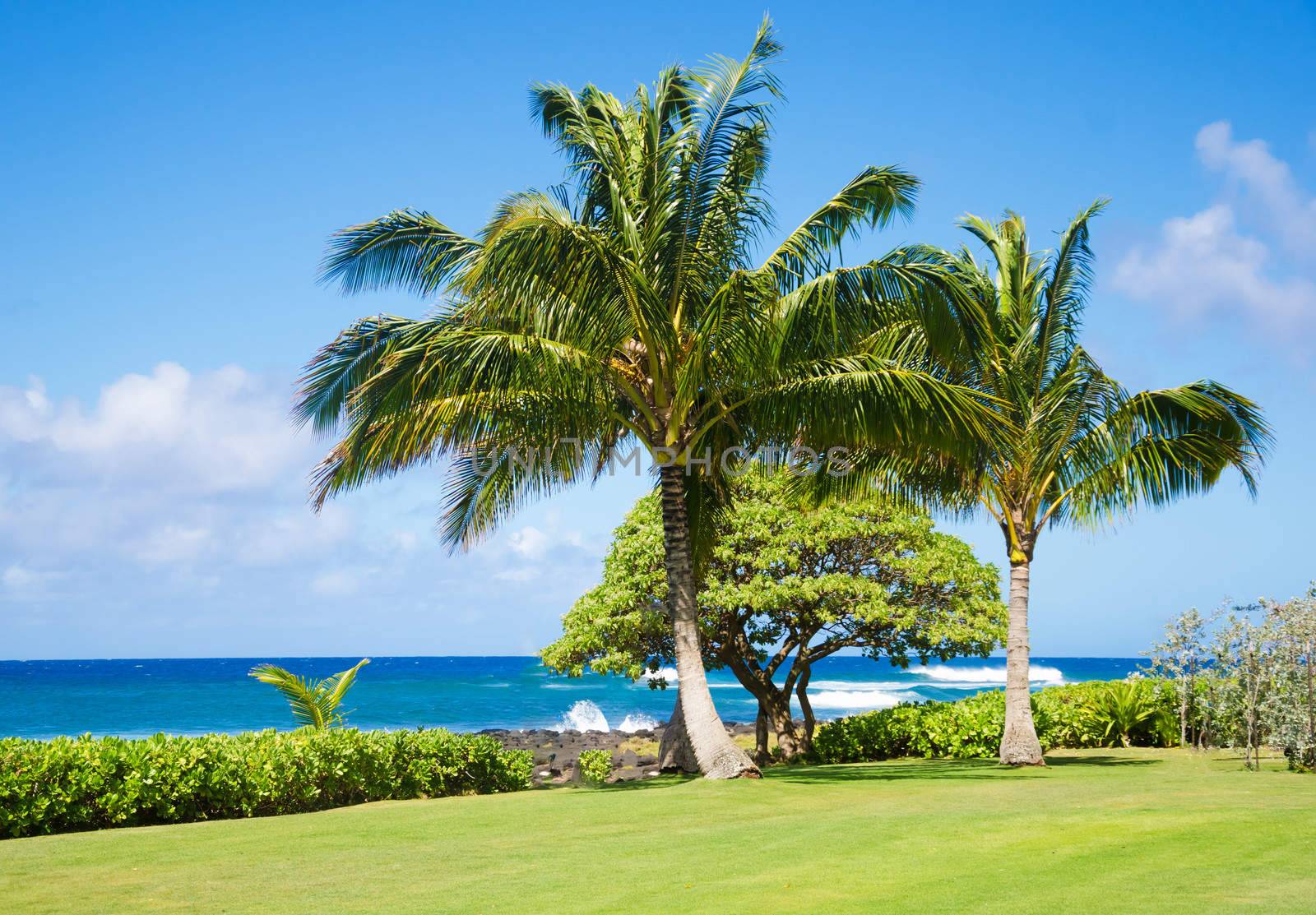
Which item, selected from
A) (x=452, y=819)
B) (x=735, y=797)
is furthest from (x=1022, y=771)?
(x=452, y=819)

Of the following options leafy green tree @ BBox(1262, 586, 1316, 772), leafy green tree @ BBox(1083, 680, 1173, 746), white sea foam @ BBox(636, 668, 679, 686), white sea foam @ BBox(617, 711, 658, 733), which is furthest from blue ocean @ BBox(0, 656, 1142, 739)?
leafy green tree @ BBox(1262, 586, 1316, 772)

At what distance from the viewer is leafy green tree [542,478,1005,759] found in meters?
18.4

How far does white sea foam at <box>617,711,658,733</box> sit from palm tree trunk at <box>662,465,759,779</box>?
139 feet

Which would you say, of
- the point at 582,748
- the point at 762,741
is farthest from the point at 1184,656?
the point at 582,748

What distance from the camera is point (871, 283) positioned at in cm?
1377

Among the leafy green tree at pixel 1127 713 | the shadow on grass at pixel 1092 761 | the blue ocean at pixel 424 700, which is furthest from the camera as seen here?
the blue ocean at pixel 424 700

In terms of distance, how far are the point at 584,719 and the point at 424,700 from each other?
12.0 meters

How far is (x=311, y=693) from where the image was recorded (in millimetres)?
16141

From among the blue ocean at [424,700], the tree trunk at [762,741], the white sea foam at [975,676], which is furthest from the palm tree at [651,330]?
the white sea foam at [975,676]

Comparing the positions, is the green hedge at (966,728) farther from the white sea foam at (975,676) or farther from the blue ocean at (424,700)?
the white sea foam at (975,676)

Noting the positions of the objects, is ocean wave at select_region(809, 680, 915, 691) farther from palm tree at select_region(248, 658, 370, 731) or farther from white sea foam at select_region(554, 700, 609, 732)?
palm tree at select_region(248, 658, 370, 731)

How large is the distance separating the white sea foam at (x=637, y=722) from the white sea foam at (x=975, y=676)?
25.9 metres

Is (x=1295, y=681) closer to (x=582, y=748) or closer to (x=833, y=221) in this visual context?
(x=833, y=221)

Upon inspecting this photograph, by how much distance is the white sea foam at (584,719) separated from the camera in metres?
57.7
